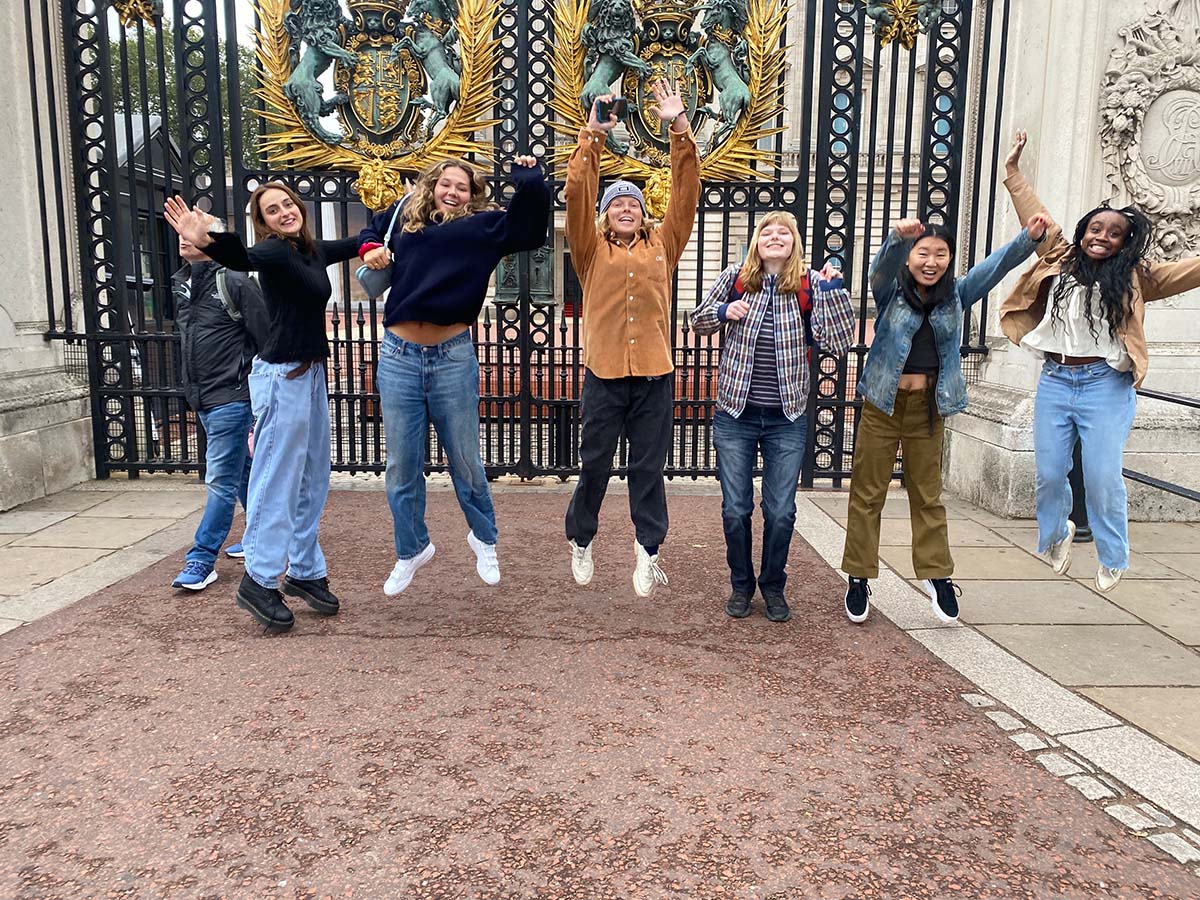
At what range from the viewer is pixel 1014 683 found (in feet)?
11.6

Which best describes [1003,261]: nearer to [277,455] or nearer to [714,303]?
[714,303]

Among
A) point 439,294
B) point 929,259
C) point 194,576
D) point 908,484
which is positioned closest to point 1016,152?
point 929,259

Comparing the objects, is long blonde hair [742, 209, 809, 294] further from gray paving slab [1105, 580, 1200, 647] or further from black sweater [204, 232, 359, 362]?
gray paving slab [1105, 580, 1200, 647]

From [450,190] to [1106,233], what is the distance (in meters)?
2.82

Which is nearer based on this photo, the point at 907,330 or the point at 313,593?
the point at 907,330

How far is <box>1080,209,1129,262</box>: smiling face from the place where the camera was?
154 inches

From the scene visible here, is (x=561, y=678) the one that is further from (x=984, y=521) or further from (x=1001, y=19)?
(x=1001, y=19)

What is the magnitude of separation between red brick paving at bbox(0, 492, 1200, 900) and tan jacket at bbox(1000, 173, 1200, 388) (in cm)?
158

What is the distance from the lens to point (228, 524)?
4672mm

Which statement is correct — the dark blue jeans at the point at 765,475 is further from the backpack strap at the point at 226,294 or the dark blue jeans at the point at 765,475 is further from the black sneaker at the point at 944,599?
the backpack strap at the point at 226,294

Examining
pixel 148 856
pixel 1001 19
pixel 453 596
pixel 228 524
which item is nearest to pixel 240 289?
pixel 228 524

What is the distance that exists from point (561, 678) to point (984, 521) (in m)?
3.77

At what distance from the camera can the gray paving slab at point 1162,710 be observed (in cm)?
308

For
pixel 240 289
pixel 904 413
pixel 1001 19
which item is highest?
pixel 1001 19
